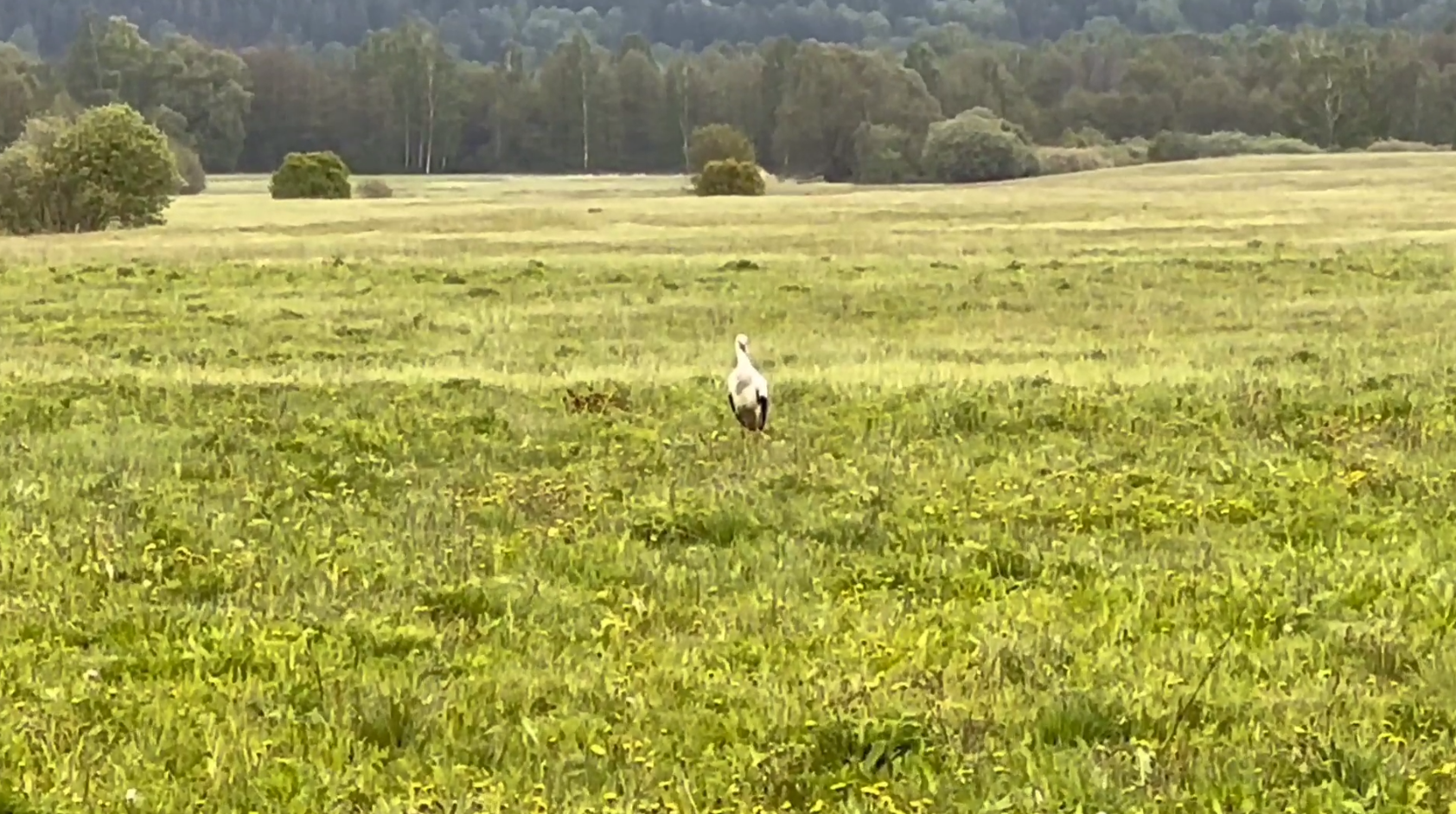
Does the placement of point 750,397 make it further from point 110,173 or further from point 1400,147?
point 1400,147

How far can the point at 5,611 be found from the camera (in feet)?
29.6

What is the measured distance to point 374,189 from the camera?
294 ft

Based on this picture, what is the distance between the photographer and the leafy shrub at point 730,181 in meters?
80.6

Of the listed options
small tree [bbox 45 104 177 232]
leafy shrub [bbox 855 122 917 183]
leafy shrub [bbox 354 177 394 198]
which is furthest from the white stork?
leafy shrub [bbox 855 122 917 183]

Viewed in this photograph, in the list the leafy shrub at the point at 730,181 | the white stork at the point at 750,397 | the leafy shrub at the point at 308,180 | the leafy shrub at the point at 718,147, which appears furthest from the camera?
the leafy shrub at the point at 718,147

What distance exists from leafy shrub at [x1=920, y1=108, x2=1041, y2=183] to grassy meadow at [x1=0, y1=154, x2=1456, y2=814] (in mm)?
74918

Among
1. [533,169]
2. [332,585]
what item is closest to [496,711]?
[332,585]

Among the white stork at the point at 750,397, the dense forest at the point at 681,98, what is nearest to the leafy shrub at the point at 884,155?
the dense forest at the point at 681,98

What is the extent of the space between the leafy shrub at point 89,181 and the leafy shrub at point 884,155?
53578 millimetres

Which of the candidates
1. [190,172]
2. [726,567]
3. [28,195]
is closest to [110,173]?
[28,195]

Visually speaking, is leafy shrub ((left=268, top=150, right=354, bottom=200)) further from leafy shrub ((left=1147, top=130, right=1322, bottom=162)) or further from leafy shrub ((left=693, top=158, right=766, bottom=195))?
leafy shrub ((left=1147, top=130, right=1322, bottom=162))

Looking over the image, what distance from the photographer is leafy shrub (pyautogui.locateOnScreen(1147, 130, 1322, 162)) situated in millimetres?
103938

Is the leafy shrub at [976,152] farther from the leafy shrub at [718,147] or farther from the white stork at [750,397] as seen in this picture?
the white stork at [750,397]

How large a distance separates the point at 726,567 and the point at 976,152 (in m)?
92.1
